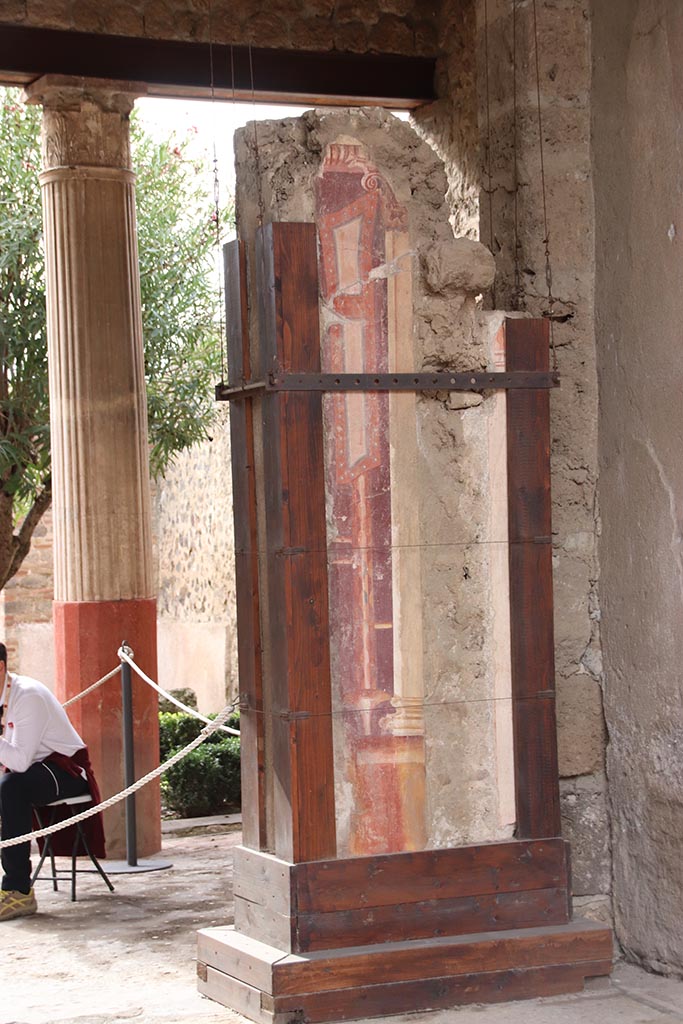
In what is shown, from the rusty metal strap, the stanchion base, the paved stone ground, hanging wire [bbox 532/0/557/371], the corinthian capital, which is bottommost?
the stanchion base

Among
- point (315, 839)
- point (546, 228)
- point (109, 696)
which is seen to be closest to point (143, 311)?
point (109, 696)

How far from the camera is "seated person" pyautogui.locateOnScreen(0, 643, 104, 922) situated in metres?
6.05

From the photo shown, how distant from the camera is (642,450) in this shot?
4.66 meters

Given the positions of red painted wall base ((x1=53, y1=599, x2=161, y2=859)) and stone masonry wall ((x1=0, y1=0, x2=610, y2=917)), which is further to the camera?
red painted wall base ((x1=53, y1=599, x2=161, y2=859))

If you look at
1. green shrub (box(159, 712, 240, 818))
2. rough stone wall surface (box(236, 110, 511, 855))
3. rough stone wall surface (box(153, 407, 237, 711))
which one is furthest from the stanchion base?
rough stone wall surface (box(153, 407, 237, 711))

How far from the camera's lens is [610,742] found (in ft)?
15.8

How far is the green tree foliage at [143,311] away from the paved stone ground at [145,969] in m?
3.34

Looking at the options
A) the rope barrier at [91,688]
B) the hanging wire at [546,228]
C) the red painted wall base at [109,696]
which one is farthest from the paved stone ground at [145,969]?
the hanging wire at [546,228]

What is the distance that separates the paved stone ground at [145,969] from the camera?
424 centimetres

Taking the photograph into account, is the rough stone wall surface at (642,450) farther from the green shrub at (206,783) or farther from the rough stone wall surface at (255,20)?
the green shrub at (206,783)

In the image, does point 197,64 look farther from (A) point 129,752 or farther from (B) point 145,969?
(B) point 145,969

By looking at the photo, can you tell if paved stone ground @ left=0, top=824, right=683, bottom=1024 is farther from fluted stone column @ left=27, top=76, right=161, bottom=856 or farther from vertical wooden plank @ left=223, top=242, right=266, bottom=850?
fluted stone column @ left=27, top=76, right=161, bottom=856

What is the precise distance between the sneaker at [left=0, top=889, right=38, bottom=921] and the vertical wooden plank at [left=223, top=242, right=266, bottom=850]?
1895 mm

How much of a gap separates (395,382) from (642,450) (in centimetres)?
85
